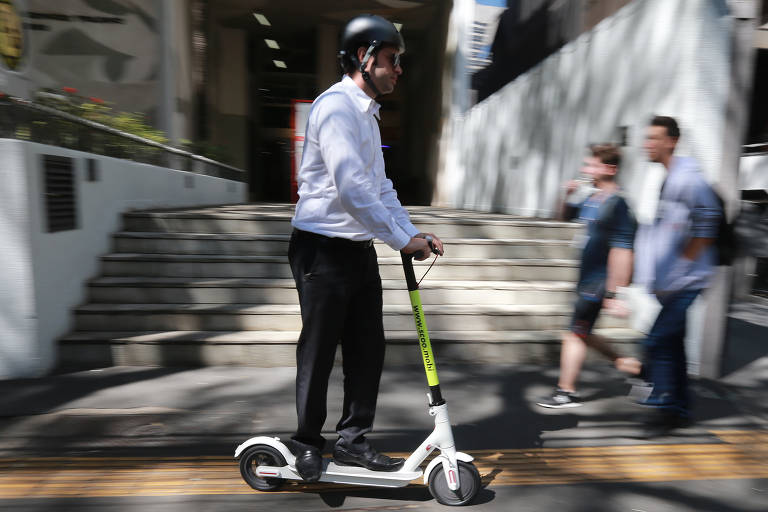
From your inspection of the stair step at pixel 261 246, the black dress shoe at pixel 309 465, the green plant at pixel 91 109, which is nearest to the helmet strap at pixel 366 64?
the black dress shoe at pixel 309 465

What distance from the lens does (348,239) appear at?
2086 millimetres

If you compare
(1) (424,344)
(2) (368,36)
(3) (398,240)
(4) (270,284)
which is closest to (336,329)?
(1) (424,344)

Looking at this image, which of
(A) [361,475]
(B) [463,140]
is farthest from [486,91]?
(A) [361,475]

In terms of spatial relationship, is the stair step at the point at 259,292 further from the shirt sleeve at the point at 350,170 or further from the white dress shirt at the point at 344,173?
the shirt sleeve at the point at 350,170

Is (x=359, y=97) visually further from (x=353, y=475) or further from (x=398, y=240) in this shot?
(x=353, y=475)

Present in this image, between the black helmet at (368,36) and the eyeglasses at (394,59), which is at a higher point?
the black helmet at (368,36)

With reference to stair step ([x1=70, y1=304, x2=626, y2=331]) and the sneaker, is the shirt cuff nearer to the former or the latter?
the sneaker

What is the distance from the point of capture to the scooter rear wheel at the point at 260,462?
2262 millimetres

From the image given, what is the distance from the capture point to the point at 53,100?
461 centimetres

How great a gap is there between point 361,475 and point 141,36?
37.1ft

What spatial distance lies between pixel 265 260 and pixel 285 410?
2.03 m

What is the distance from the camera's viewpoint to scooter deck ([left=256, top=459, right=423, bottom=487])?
220cm

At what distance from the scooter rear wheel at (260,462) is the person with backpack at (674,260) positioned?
2238mm

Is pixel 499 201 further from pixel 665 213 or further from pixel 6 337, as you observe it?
pixel 6 337
